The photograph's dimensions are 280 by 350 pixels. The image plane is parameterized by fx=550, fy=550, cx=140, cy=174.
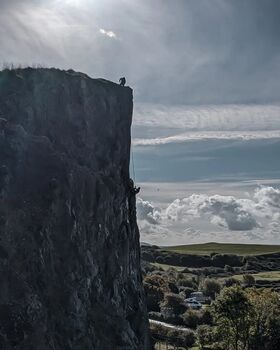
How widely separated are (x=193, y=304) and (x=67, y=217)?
260 ft

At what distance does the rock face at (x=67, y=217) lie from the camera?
174ft


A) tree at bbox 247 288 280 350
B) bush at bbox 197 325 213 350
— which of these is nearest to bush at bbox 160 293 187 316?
bush at bbox 197 325 213 350

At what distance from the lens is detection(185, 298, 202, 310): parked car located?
130 meters

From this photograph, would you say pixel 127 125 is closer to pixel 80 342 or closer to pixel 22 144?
pixel 22 144

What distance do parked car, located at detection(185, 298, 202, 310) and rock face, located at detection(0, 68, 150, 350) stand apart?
163 ft

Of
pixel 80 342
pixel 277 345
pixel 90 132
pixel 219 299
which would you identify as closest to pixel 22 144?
pixel 90 132

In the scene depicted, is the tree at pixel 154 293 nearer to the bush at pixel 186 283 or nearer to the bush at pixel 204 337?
the bush at pixel 186 283

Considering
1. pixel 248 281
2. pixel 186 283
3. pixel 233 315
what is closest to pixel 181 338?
pixel 233 315

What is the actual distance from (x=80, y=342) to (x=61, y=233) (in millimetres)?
11970

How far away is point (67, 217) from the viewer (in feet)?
205

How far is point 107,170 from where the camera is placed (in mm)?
78250

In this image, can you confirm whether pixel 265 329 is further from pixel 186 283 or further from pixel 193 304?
pixel 186 283

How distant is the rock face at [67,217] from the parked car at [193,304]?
1955 inches

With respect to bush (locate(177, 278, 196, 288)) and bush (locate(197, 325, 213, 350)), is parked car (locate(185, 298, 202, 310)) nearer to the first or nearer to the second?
bush (locate(177, 278, 196, 288))
